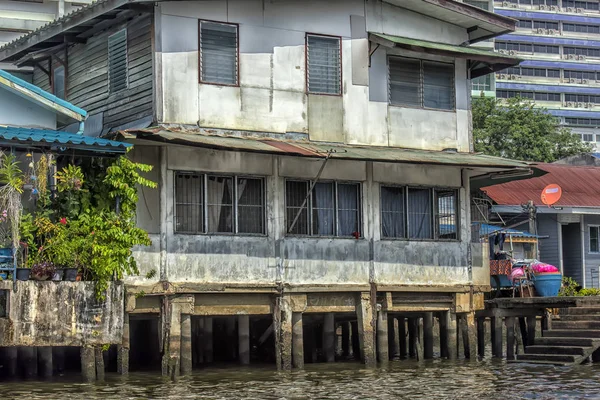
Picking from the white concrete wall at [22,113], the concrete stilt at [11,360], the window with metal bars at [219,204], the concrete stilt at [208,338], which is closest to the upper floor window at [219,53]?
the window with metal bars at [219,204]

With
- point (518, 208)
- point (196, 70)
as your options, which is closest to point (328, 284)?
point (196, 70)

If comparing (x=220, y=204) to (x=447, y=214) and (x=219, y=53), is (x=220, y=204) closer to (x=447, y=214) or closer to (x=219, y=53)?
(x=219, y=53)

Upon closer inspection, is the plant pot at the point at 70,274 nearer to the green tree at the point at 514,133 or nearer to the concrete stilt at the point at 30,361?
the concrete stilt at the point at 30,361

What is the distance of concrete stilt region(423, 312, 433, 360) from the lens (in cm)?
2611

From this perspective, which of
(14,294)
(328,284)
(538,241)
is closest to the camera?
(14,294)

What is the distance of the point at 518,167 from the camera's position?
24656mm

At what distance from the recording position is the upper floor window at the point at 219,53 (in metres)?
22.7

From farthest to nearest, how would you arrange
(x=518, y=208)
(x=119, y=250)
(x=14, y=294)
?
(x=518, y=208), (x=119, y=250), (x=14, y=294)

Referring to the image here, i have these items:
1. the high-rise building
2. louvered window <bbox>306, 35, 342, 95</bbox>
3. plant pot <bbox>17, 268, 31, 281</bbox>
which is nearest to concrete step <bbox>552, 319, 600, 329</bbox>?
Answer: louvered window <bbox>306, 35, 342, 95</bbox>

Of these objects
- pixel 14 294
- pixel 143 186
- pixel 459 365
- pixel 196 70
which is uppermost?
pixel 196 70

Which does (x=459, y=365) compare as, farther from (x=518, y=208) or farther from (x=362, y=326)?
(x=518, y=208)

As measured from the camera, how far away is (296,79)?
937 inches

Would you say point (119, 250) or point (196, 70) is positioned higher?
point (196, 70)

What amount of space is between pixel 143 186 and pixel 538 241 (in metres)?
20.5
